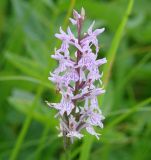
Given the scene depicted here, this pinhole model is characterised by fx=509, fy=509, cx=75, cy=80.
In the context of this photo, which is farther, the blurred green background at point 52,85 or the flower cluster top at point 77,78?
the blurred green background at point 52,85

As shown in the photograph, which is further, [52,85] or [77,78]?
[52,85]

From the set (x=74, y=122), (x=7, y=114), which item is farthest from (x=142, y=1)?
(x=74, y=122)

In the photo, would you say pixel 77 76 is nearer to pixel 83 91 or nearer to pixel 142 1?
pixel 83 91

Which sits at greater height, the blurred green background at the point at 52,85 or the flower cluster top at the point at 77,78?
the blurred green background at the point at 52,85

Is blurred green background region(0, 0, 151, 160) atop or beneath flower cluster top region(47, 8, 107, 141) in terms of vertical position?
atop

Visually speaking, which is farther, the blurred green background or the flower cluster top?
the blurred green background
